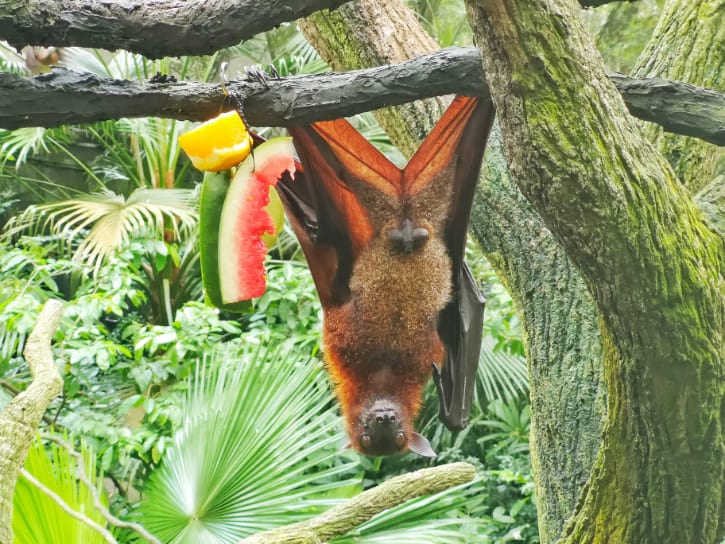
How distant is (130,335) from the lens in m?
5.49

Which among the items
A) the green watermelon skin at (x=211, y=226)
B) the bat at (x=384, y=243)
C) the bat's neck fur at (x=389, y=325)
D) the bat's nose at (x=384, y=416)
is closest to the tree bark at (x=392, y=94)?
the green watermelon skin at (x=211, y=226)

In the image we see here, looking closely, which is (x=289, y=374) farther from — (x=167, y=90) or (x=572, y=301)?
(x=167, y=90)

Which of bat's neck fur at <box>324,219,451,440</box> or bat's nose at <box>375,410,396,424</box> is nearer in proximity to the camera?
bat's neck fur at <box>324,219,451,440</box>

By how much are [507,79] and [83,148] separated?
775cm

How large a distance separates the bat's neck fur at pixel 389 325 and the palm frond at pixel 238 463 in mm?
701

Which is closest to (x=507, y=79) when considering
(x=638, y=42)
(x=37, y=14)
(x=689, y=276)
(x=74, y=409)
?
(x=689, y=276)

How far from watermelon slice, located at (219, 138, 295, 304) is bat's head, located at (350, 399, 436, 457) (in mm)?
1120

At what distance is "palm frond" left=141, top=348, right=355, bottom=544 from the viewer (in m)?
3.37

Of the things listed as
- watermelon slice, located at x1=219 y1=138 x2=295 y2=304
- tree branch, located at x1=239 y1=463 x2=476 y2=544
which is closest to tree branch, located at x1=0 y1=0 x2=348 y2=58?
watermelon slice, located at x1=219 y1=138 x2=295 y2=304

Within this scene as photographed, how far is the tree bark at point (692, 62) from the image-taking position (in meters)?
2.88

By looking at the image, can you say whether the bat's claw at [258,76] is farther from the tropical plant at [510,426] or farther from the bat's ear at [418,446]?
the tropical plant at [510,426]

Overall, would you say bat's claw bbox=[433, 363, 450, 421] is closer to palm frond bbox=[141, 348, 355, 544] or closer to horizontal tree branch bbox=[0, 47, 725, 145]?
palm frond bbox=[141, 348, 355, 544]

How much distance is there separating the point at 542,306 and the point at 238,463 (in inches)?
58.9

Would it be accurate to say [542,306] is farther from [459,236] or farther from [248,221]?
[248,221]
